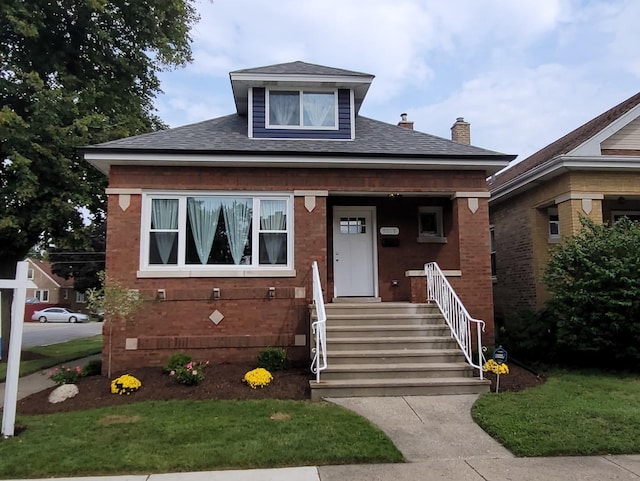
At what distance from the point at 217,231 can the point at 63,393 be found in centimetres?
413

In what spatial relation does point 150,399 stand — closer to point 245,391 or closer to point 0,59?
point 245,391

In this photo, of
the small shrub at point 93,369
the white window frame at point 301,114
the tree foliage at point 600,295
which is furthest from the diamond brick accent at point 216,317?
the tree foliage at point 600,295

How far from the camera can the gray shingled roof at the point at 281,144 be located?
9922mm

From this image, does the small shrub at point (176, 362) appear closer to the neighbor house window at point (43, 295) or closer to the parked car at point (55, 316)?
the parked car at point (55, 316)

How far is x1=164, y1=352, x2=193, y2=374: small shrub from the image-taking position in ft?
28.8

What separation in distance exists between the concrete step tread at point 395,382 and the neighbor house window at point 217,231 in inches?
131

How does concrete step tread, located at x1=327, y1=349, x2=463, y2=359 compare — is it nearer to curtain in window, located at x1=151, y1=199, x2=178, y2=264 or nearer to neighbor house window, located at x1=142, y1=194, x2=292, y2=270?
neighbor house window, located at x1=142, y1=194, x2=292, y2=270

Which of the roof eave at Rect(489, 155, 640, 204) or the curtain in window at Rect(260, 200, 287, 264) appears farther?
the roof eave at Rect(489, 155, 640, 204)

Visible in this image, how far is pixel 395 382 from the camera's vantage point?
755cm

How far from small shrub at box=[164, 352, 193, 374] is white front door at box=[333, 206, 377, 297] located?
13.0 ft

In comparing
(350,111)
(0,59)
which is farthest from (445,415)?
(0,59)

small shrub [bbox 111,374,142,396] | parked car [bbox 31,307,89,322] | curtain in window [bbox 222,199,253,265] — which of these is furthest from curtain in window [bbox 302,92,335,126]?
parked car [bbox 31,307,89,322]

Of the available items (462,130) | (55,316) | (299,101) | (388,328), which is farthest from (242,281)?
(55,316)

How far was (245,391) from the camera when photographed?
7.64m
